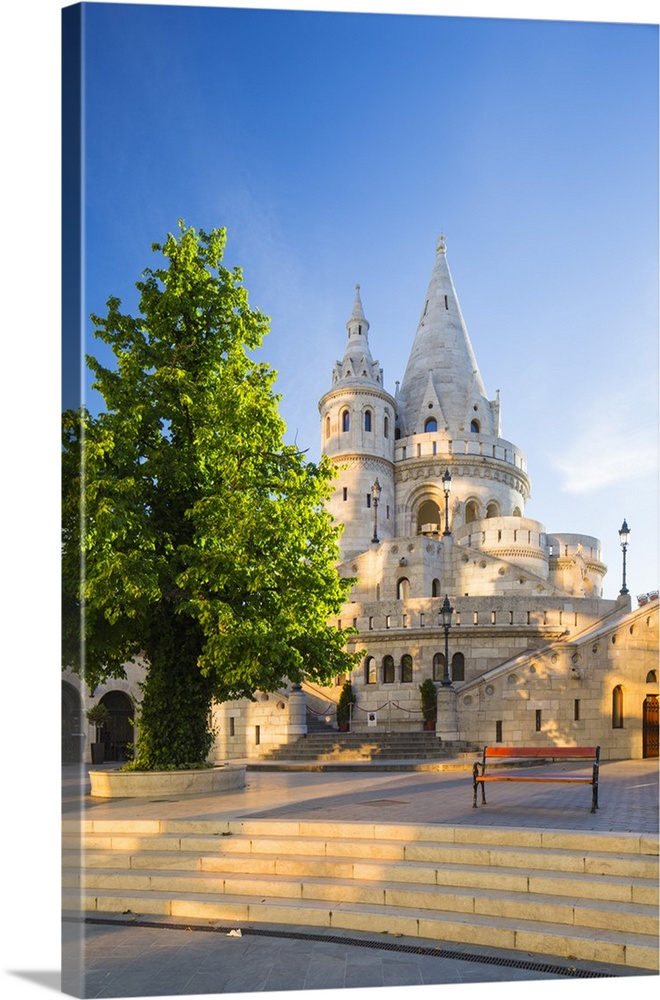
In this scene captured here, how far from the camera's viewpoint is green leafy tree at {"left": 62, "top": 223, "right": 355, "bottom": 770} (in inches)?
528

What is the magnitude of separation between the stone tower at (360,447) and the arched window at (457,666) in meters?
20.8

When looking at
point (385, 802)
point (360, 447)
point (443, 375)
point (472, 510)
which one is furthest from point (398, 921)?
point (443, 375)

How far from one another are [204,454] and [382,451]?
40644mm

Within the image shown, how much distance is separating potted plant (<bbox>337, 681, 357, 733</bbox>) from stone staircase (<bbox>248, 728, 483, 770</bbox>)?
9.06ft

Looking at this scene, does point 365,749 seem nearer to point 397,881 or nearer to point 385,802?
point 385,802

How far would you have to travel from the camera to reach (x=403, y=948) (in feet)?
23.8

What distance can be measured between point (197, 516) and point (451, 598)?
815 inches

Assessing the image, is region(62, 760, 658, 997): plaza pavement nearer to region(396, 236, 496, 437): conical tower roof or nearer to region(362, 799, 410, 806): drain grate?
region(362, 799, 410, 806): drain grate

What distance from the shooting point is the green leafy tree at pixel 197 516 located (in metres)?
13.4

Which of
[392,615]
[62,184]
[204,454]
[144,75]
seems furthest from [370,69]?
[392,615]

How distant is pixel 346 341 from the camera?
194 feet

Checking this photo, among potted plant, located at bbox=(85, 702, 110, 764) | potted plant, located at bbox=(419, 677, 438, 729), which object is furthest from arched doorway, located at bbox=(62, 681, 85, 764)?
potted plant, located at bbox=(419, 677, 438, 729)

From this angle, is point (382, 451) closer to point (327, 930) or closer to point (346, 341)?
point (346, 341)

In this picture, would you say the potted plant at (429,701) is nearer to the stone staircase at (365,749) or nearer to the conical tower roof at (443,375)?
the stone staircase at (365,749)
